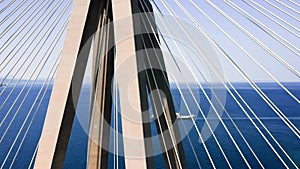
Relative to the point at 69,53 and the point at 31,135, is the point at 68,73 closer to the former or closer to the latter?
the point at 69,53

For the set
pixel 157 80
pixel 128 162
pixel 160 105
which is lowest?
pixel 160 105

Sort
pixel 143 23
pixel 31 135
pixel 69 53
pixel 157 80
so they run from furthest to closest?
pixel 31 135 → pixel 157 80 → pixel 143 23 → pixel 69 53

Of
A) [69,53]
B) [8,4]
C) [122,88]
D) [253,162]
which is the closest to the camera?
[122,88]

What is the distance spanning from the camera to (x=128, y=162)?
2.78 m

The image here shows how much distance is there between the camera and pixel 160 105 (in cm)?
580

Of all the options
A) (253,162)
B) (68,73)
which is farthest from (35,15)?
(253,162)

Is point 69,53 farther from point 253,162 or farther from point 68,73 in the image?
point 253,162

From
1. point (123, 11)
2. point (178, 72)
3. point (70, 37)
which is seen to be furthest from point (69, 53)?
point (178, 72)

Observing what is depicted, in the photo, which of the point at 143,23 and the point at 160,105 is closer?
the point at 143,23

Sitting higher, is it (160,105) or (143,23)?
(143,23)

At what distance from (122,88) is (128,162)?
0.85 metres

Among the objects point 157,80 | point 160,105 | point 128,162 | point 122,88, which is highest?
point 122,88

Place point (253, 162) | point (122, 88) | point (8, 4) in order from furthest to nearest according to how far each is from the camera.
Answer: point (253, 162) < point (8, 4) < point (122, 88)

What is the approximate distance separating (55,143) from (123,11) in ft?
6.27
